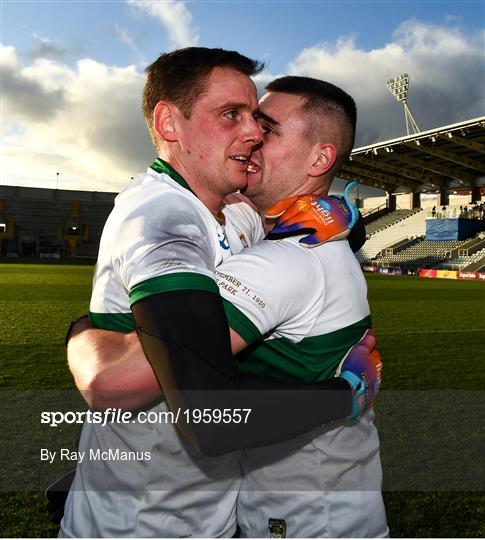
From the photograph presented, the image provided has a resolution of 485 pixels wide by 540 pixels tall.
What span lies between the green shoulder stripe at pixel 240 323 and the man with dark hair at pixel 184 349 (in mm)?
111

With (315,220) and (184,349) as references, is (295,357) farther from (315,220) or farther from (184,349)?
(184,349)

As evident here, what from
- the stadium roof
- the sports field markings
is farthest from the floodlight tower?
the sports field markings

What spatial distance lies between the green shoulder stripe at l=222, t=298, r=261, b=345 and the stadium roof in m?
34.2

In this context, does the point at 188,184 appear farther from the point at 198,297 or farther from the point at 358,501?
the point at 358,501

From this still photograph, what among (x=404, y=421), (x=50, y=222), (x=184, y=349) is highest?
(x=50, y=222)

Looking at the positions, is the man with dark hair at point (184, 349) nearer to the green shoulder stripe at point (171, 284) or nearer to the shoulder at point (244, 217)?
the green shoulder stripe at point (171, 284)

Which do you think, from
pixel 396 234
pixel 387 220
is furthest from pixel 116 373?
pixel 387 220

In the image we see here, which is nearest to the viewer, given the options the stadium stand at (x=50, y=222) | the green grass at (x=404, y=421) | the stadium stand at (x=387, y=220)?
the green grass at (x=404, y=421)

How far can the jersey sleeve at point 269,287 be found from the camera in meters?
1.54

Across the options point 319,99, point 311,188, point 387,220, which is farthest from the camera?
point 387,220

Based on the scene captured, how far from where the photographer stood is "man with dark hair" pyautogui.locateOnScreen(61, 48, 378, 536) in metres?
1.37

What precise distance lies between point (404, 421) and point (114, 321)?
5110 millimetres

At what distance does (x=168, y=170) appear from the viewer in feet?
5.76

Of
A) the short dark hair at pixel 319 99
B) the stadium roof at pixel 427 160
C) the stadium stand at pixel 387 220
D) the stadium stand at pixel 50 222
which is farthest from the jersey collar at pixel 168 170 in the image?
the stadium stand at pixel 50 222
